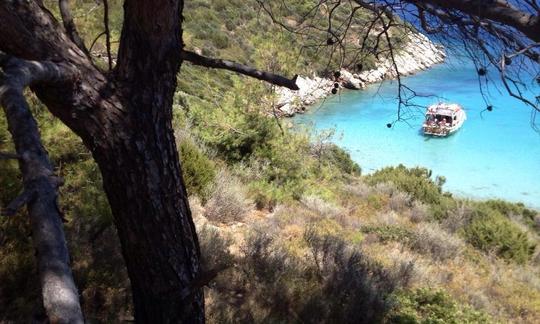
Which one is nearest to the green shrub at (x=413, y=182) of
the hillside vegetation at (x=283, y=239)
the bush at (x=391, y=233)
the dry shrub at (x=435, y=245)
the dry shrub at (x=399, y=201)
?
the hillside vegetation at (x=283, y=239)

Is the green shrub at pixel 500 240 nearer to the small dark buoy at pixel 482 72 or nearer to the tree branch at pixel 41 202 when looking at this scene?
the small dark buoy at pixel 482 72

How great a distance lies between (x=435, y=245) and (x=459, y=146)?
62.7ft

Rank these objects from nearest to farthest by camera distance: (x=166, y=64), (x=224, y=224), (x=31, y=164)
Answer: (x=31, y=164), (x=166, y=64), (x=224, y=224)

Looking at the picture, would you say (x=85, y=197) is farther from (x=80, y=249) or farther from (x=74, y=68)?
(x=74, y=68)

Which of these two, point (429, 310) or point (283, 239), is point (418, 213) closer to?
point (283, 239)

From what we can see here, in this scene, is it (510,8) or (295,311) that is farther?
(295,311)

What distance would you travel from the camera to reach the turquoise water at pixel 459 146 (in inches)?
773

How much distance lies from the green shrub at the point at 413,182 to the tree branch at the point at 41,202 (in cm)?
1199

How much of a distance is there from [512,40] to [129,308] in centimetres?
279

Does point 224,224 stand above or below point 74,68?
below

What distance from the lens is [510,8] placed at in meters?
1.65

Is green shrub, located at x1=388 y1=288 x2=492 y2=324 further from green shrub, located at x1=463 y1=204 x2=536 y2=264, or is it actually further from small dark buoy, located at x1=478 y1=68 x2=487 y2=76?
green shrub, located at x1=463 y1=204 x2=536 y2=264

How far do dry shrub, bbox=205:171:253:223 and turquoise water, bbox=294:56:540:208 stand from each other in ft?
36.8

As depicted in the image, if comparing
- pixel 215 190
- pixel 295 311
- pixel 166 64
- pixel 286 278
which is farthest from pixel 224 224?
pixel 166 64
